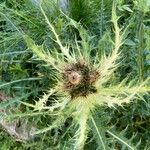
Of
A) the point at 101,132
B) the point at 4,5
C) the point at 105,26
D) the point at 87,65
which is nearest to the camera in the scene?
the point at 87,65

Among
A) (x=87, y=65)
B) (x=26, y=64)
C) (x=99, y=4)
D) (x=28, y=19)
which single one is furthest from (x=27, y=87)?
(x=87, y=65)

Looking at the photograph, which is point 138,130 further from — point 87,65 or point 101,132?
point 87,65

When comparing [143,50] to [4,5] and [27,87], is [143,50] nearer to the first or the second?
[27,87]

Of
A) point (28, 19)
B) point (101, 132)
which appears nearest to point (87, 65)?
point (101, 132)

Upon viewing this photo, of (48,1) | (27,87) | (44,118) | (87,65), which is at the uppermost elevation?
(48,1)

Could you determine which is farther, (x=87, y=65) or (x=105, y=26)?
(x=105, y=26)

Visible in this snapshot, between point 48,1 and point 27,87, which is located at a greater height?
point 48,1

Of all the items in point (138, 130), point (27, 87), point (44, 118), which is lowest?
point (138, 130)

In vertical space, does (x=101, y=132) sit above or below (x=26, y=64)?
below

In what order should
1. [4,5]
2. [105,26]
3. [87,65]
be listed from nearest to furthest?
[87,65] < [105,26] < [4,5]
